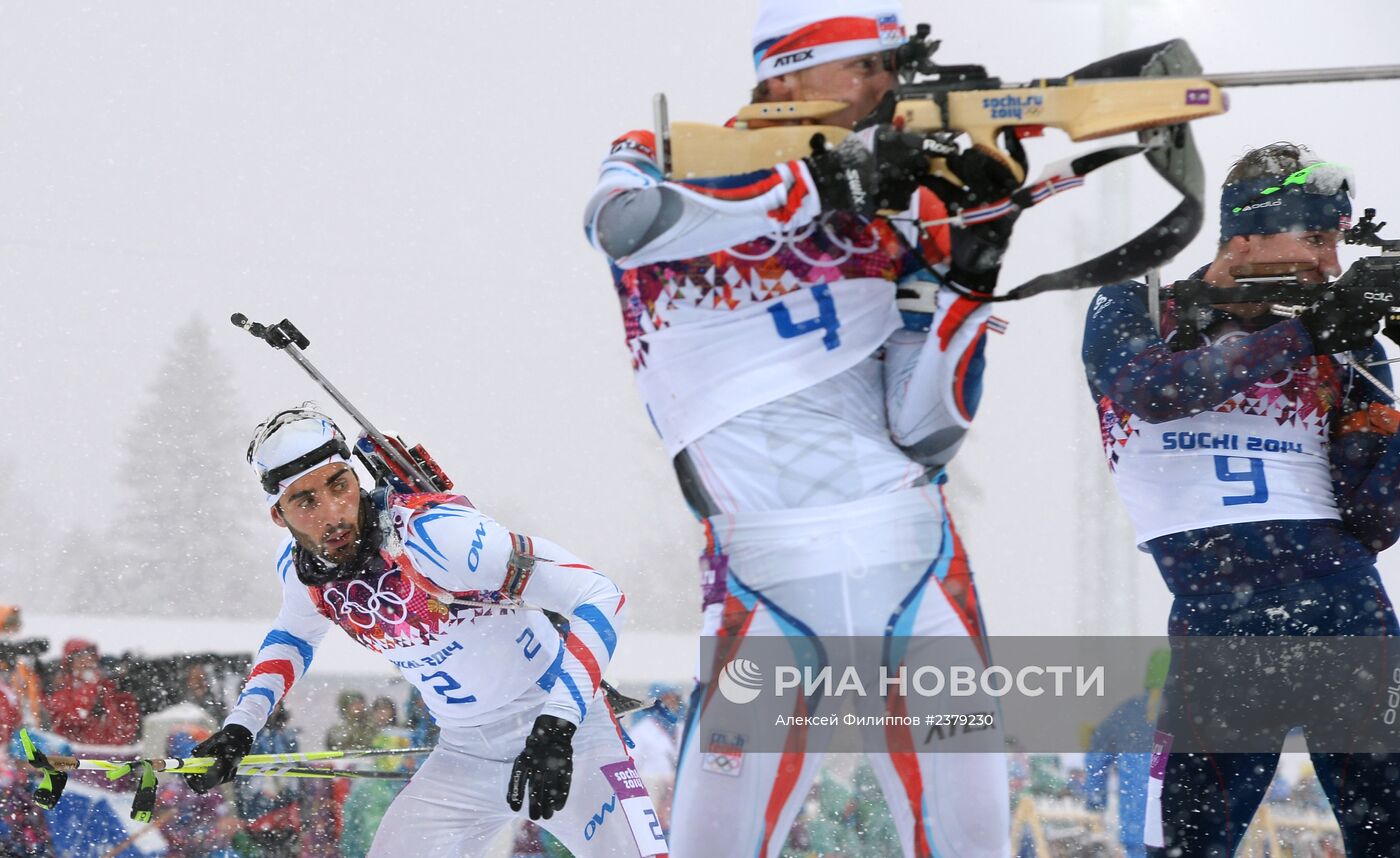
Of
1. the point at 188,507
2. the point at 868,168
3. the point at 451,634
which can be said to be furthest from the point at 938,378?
the point at 188,507

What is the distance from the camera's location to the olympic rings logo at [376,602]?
3391mm

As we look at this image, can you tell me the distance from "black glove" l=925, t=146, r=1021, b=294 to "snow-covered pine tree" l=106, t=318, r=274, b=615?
17.5m

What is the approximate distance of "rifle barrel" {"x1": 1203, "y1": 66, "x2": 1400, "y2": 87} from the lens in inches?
86.8

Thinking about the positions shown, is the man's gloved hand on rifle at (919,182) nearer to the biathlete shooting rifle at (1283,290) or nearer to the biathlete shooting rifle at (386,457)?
the biathlete shooting rifle at (1283,290)

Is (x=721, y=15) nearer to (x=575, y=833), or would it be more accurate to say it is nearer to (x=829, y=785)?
(x=829, y=785)

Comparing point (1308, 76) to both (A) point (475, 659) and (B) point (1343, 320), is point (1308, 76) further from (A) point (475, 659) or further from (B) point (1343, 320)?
(A) point (475, 659)

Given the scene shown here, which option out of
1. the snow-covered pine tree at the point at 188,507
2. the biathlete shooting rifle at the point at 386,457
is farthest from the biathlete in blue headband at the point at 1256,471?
the snow-covered pine tree at the point at 188,507

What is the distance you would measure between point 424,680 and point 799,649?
165 centimetres

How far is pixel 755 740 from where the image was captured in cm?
209

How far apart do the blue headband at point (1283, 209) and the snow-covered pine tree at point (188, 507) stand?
677 inches

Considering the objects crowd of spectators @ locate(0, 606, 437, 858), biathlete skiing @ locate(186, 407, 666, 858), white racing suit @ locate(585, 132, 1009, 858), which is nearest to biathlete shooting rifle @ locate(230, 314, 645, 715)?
biathlete skiing @ locate(186, 407, 666, 858)

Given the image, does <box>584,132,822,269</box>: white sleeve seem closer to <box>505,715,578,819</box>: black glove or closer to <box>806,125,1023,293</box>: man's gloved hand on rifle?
<box>806,125,1023,293</box>: man's gloved hand on rifle

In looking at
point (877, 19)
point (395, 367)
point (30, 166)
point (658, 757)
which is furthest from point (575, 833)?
point (30, 166)

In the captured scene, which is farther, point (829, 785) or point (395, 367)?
point (395, 367)
